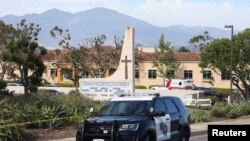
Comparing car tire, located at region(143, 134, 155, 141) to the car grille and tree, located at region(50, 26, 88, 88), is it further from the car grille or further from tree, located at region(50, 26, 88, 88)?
tree, located at region(50, 26, 88, 88)

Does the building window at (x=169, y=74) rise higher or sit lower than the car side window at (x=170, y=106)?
higher

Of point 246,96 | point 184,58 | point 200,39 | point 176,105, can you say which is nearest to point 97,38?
point 184,58

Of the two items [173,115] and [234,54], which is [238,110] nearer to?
[173,115]

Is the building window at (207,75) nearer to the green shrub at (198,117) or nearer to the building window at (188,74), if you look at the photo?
the building window at (188,74)

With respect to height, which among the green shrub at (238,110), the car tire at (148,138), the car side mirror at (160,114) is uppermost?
the car side mirror at (160,114)

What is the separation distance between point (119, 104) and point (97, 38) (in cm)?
5528

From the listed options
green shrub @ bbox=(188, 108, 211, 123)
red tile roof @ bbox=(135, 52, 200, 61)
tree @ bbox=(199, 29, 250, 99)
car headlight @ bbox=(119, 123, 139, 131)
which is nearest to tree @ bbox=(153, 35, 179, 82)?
red tile roof @ bbox=(135, 52, 200, 61)

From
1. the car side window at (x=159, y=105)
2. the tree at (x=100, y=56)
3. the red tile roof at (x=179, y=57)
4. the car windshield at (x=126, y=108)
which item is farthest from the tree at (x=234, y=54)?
the car windshield at (x=126, y=108)

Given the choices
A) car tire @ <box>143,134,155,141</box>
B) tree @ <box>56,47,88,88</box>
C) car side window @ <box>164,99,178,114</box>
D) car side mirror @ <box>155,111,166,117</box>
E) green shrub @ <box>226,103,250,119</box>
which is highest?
tree @ <box>56,47,88,88</box>

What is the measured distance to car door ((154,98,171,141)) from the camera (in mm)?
15562

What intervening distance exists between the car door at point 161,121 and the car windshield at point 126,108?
318mm

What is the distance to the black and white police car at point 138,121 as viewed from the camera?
47.8 ft

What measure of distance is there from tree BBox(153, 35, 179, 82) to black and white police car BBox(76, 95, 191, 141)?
198 ft

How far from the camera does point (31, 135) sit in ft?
64.5
